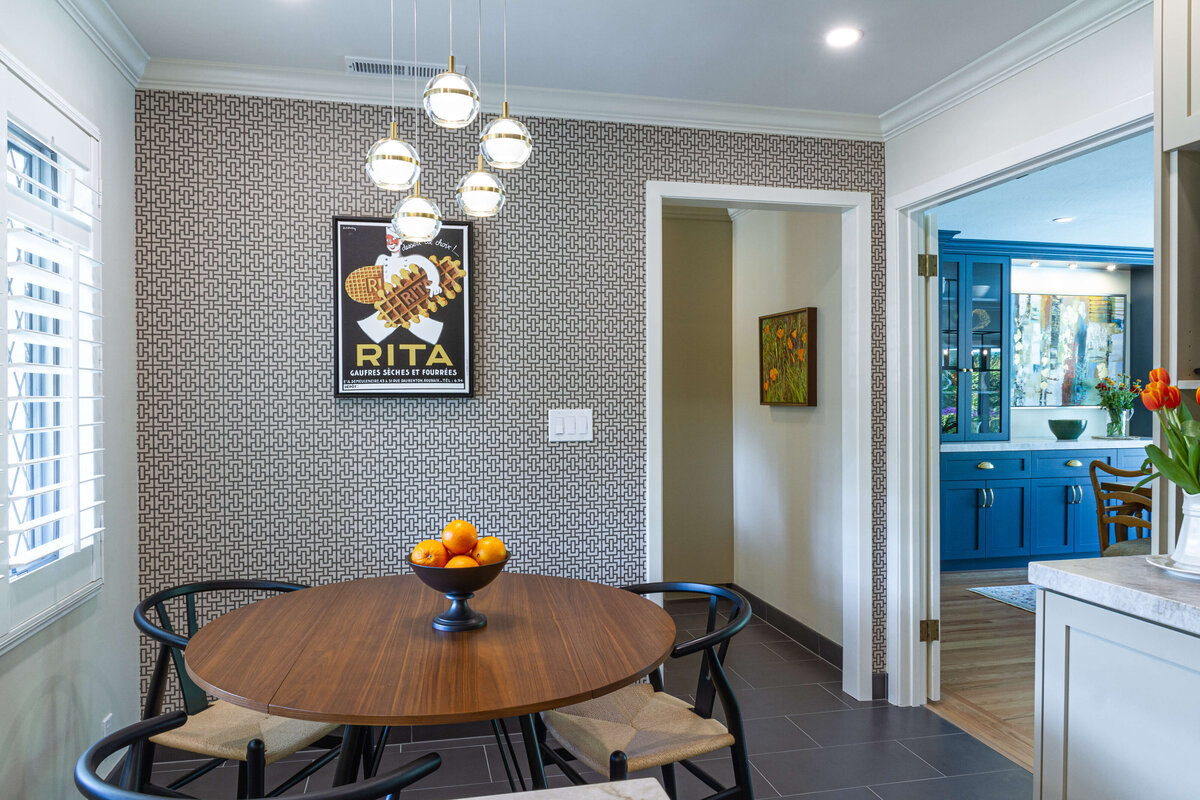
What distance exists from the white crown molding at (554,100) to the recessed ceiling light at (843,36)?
610 millimetres

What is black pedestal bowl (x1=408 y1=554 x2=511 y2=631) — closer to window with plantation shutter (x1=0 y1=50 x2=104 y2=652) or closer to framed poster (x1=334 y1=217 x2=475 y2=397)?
window with plantation shutter (x1=0 y1=50 x2=104 y2=652)

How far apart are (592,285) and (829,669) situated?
7.00ft

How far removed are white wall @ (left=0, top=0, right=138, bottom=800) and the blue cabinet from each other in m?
5.07

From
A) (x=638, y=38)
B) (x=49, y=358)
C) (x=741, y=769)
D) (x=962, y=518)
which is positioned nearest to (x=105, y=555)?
(x=49, y=358)

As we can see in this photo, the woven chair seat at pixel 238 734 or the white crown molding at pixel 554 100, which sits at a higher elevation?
the white crown molding at pixel 554 100

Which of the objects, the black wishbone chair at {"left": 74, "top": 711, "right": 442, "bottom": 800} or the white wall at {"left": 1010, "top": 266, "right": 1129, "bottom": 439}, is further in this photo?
the white wall at {"left": 1010, "top": 266, "right": 1129, "bottom": 439}

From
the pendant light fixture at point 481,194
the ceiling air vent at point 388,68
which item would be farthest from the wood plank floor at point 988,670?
the ceiling air vent at point 388,68

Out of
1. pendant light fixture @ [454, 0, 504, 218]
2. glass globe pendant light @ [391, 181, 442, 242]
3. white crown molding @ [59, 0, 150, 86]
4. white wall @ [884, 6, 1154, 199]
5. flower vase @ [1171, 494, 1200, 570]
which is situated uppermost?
white crown molding @ [59, 0, 150, 86]

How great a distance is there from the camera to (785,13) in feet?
7.97

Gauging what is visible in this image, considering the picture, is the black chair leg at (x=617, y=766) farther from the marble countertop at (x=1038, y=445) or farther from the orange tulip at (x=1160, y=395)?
the marble countertop at (x=1038, y=445)

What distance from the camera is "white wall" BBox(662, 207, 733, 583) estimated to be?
4.87 m

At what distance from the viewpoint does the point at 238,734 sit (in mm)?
1891

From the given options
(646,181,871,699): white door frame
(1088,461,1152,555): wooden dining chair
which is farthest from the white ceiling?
(1088,461,1152,555): wooden dining chair

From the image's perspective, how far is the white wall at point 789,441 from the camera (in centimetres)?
375
